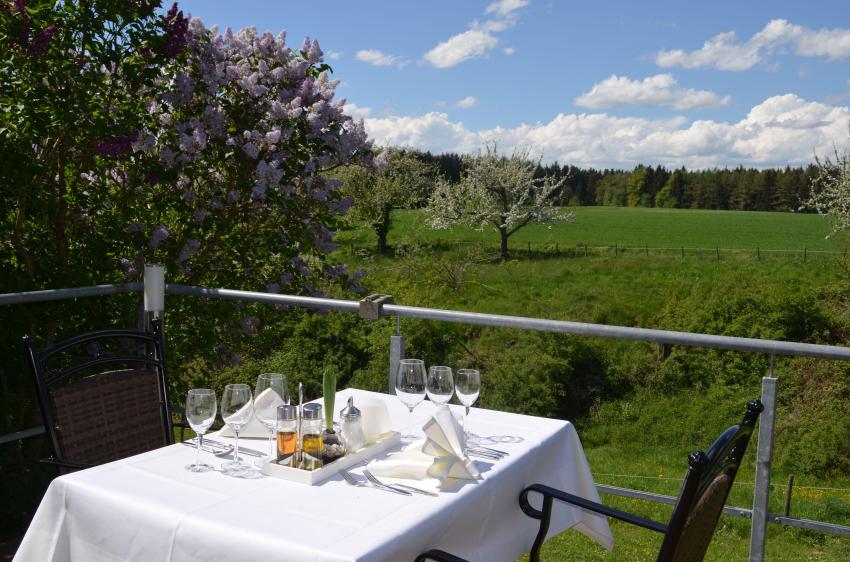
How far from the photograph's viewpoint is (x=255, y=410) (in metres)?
2.05

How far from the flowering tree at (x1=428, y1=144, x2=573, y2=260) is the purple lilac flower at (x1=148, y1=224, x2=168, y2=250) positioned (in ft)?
75.9

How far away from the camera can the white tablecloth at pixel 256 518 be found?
147 cm

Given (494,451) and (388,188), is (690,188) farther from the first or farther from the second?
(494,451)

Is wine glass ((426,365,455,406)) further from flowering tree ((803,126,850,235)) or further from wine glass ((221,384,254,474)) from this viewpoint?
flowering tree ((803,126,850,235))

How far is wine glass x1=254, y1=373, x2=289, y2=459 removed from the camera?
6.52ft

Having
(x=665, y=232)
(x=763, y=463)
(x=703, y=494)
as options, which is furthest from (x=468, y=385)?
(x=665, y=232)

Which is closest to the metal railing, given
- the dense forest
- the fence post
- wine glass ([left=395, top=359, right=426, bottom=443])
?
the fence post

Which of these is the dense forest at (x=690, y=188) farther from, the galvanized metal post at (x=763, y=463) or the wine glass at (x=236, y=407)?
the wine glass at (x=236, y=407)

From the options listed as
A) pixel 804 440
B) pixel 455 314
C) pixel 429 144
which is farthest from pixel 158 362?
pixel 429 144

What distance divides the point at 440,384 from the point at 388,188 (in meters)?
24.7

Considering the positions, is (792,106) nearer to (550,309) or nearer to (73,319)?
(550,309)

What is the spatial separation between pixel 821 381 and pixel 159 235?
41.0ft

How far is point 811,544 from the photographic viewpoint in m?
7.66

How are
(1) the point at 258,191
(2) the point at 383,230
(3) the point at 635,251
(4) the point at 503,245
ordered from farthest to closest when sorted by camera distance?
(3) the point at 635,251 < (4) the point at 503,245 < (2) the point at 383,230 < (1) the point at 258,191
